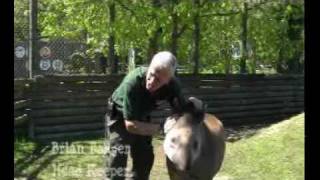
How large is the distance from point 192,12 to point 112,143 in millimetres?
6859

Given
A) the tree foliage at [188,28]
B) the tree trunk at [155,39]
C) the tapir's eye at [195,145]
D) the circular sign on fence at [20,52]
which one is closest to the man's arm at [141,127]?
the tapir's eye at [195,145]

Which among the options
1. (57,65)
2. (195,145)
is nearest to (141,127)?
(195,145)

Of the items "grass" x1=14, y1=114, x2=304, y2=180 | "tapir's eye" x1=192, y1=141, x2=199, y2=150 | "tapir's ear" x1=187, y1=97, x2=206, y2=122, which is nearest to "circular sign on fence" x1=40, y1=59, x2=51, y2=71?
"grass" x1=14, y1=114, x2=304, y2=180

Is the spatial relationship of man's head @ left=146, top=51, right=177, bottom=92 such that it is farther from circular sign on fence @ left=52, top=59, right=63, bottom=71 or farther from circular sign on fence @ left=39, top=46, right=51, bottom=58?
circular sign on fence @ left=52, top=59, right=63, bottom=71

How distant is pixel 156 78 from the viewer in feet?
13.6

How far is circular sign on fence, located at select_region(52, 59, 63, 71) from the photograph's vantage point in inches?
439

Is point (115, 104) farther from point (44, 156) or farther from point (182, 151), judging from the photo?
point (44, 156)

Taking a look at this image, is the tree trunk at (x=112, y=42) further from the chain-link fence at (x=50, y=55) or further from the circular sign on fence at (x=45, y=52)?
the circular sign on fence at (x=45, y=52)

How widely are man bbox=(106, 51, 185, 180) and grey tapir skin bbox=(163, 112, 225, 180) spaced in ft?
1.12

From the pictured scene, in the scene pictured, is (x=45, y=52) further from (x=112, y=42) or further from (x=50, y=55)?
(x=112, y=42)

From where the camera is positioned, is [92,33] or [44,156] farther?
[92,33]

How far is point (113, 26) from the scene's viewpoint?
10680mm

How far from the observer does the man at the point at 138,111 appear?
4145 millimetres
